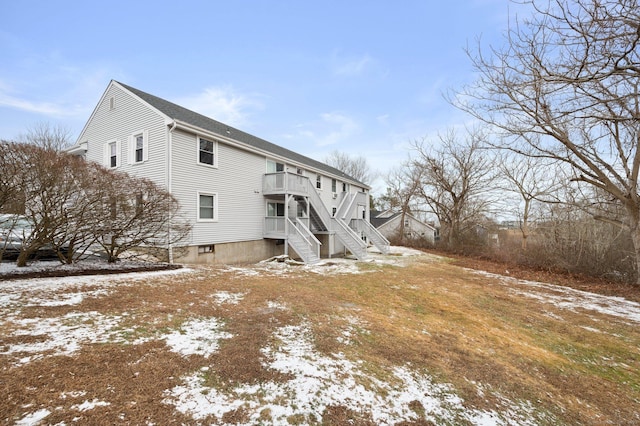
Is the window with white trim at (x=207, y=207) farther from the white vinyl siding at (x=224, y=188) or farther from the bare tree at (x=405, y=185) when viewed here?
the bare tree at (x=405, y=185)

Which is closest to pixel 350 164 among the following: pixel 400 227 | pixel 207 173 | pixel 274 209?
pixel 400 227

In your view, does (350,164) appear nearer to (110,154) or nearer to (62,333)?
(110,154)

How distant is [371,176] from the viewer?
150 ft

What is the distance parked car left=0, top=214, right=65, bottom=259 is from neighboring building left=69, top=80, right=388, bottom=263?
4.01 m

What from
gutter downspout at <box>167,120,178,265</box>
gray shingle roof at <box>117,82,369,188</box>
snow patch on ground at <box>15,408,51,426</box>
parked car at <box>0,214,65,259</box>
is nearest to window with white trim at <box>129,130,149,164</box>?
gray shingle roof at <box>117,82,369,188</box>

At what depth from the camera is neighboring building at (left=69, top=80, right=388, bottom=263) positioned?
10555mm

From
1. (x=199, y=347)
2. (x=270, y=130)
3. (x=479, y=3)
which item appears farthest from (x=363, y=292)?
(x=270, y=130)

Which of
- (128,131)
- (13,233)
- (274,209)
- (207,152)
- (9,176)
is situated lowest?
(13,233)

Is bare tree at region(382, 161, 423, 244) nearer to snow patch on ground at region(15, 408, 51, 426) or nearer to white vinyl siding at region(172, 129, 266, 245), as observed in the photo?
white vinyl siding at region(172, 129, 266, 245)

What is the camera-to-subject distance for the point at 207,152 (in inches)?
453

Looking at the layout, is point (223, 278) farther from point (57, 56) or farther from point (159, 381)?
point (57, 56)

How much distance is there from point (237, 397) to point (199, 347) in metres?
1.22

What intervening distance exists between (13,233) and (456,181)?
25.4 meters

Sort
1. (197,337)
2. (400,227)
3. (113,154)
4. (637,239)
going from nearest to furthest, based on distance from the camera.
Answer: (197,337) → (637,239) → (113,154) → (400,227)
